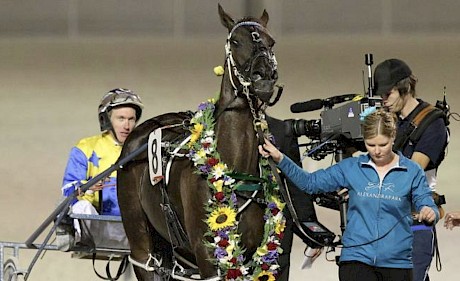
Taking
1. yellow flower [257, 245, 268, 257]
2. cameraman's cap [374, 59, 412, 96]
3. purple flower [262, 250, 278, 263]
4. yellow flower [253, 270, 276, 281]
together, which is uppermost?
cameraman's cap [374, 59, 412, 96]

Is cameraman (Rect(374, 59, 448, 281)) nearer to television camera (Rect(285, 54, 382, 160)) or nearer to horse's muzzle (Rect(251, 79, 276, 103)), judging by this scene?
television camera (Rect(285, 54, 382, 160))

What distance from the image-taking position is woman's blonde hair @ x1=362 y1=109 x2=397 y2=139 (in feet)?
12.4

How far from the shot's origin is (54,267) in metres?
7.23

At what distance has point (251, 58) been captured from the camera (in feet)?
13.3

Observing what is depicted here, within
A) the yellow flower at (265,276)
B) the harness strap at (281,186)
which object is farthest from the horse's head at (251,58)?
the yellow flower at (265,276)

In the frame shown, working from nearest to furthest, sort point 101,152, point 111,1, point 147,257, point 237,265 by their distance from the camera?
point 237,265
point 147,257
point 101,152
point 111,1

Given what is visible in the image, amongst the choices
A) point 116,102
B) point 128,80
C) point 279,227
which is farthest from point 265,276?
point 128,80

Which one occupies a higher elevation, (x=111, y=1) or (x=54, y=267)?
(x=111, y=1)

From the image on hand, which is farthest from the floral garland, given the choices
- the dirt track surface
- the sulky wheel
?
the dirt track surface

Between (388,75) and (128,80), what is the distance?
15.1 feet

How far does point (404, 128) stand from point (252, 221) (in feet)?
2.33

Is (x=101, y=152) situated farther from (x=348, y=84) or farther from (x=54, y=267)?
(x=348, y=84)

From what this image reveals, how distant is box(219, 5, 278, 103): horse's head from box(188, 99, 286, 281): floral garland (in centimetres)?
24

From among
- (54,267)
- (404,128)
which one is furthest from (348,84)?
(404,128)
